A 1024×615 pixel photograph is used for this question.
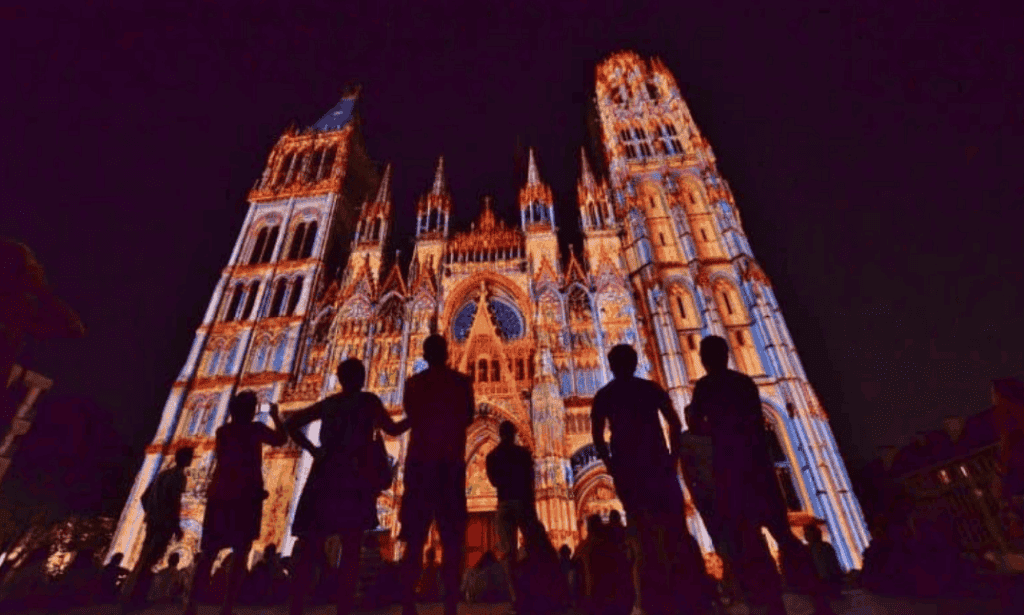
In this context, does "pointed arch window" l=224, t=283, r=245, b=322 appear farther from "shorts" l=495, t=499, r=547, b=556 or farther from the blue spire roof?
"shorts" l=495, t=499, r=547, b=556

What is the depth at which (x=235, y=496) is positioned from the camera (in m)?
3.83

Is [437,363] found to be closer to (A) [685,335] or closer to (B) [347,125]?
(A) [685,335]

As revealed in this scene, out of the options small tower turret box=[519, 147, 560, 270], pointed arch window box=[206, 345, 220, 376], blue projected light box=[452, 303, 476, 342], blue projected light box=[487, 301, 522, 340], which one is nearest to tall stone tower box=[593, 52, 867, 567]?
small tower turret box=[519, 147, 560, 270]

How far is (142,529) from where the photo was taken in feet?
60.3

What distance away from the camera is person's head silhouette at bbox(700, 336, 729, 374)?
356cm

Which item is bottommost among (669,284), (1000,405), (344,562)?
(344,562)

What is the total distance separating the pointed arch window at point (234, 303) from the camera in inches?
958

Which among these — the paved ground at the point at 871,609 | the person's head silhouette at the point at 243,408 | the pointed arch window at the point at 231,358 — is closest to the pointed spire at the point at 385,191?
the pointed arch window at the point at 231,358

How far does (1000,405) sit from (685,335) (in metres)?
16.0

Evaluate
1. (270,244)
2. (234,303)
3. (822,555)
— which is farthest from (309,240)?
(822,555)

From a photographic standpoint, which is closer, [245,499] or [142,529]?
[245,499]

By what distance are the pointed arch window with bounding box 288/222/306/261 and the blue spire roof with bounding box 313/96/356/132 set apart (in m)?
10.4

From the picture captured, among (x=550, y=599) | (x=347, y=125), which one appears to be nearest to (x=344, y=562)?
(x=550, y=599)

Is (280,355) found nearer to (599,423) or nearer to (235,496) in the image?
(235,496)
